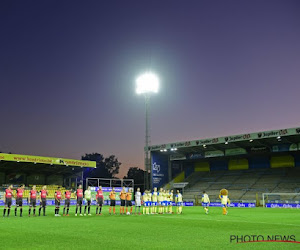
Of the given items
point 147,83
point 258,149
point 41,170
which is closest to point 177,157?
point 258,149

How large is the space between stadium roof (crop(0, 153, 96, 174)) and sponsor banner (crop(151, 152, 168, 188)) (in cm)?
992

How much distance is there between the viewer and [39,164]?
2090 inches

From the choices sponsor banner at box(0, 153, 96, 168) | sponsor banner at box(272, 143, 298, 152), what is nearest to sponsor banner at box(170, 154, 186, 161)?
sponsor banner at box(0, 153, 96, 168)

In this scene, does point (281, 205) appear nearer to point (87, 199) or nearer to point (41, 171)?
point (87, 199)

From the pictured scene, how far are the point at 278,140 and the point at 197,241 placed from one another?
128 ft

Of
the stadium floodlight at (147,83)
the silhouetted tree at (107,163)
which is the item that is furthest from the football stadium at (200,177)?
the silhouetted tree at (107,163)

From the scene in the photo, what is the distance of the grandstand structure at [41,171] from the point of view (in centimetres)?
4904

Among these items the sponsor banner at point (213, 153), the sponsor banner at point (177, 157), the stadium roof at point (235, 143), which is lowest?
the sponsor banner at point (177, 157)

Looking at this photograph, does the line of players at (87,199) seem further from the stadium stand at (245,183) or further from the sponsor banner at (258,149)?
the sponsor banner at (258,149)

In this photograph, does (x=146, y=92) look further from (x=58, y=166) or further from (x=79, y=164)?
(x=58, y=166)

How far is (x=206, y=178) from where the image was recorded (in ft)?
181

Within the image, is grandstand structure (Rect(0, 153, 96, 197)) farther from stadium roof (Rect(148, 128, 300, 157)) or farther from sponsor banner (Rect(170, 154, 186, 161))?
stadium roof (Rect(148, 128, 300, 157))

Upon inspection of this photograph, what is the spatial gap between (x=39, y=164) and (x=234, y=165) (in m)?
31.5

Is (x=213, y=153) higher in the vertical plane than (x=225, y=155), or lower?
higher
